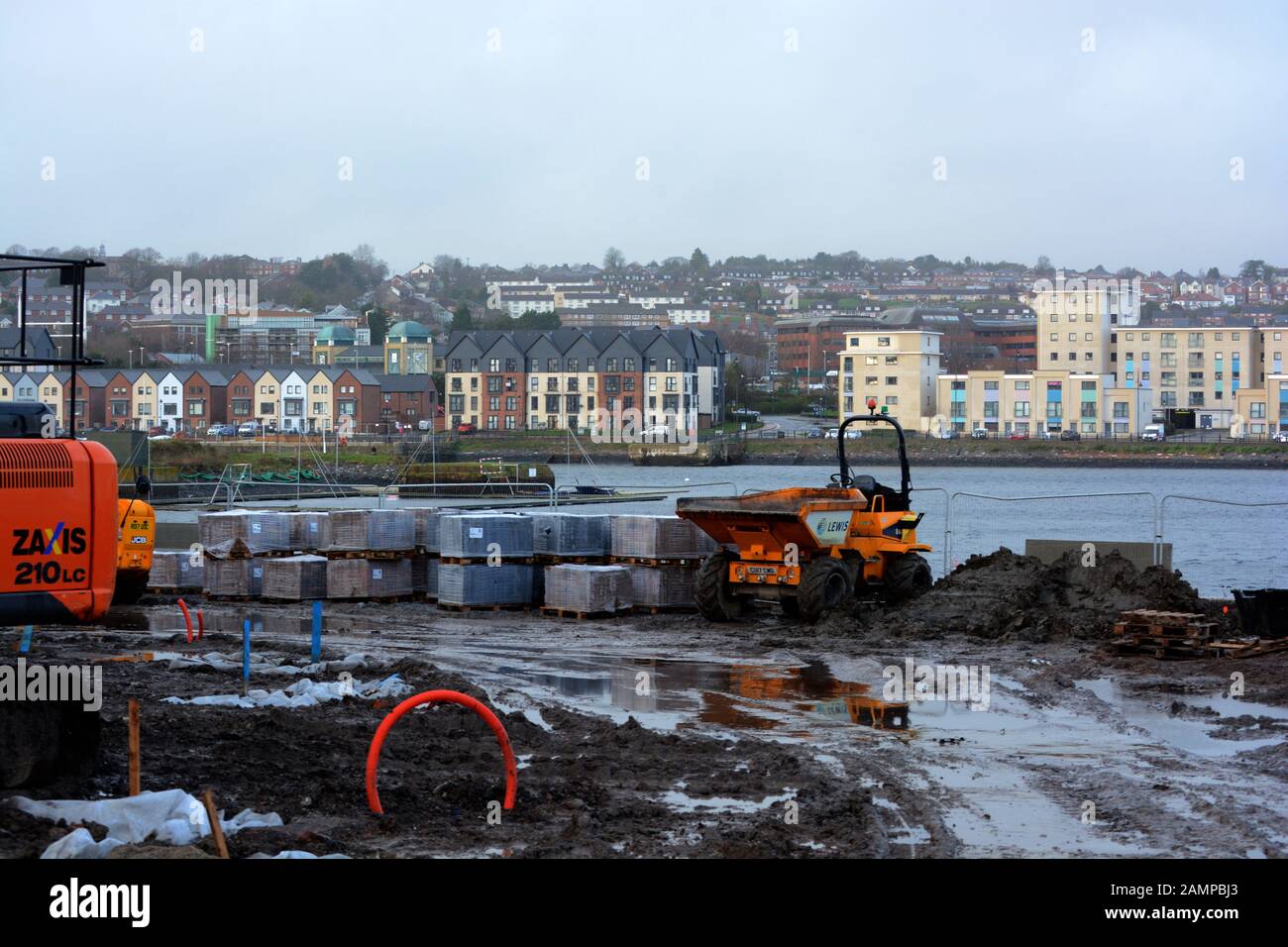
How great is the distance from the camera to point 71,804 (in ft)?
29.0

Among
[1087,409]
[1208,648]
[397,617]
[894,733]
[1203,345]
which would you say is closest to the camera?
[894,733]

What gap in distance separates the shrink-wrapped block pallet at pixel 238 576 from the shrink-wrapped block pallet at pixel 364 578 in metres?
1.43

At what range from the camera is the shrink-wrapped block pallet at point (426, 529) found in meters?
24.5

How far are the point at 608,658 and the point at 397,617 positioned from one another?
551cm

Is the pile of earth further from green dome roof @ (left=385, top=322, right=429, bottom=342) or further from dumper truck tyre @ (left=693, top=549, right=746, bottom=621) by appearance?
green dome roof @ (left=385, top=322, right=429, bottom=342)

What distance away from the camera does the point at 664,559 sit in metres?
22.5

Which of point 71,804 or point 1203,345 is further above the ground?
point 1203,345

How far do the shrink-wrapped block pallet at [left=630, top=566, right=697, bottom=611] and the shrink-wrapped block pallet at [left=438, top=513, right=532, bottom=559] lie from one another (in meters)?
1.92

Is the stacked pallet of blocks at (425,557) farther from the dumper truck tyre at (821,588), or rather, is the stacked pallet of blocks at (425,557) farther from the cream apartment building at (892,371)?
the cream apartment building at (892,371)

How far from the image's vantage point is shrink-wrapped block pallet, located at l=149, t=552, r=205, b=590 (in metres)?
26.4

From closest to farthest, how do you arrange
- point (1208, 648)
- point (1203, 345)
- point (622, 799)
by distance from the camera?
point (622, 799)
point (1208, 648)
point (1203, 345)

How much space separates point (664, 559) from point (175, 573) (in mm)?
9922

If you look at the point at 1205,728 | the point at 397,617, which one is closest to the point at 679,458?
the point at 397,617
